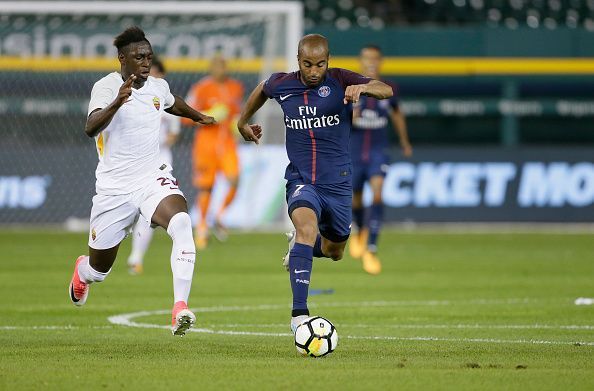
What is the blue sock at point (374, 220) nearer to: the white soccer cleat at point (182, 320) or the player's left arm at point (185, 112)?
the player's left arm at point (185, 112)

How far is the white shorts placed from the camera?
909 centimetres

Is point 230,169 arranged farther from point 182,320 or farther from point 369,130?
point 182,320

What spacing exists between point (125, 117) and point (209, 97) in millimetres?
10409

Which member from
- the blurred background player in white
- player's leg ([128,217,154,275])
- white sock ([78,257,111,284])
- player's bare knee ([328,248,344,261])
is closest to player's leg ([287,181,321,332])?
player's bare knee ([328,248,344,261])

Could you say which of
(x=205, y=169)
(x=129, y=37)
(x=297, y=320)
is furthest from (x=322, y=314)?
(x=205, y=169)

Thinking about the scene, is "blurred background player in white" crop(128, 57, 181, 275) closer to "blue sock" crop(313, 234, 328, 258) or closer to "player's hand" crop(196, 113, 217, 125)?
"blue sock" crop(313, 234, 328, 258)

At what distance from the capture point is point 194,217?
23500 mm

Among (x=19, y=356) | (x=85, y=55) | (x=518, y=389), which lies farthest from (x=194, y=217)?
(x=518, y=389)

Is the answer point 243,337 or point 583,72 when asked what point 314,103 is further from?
point 583,72

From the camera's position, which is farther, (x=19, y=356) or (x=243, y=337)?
(x=243, y=337)

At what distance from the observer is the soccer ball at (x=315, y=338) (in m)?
7.96

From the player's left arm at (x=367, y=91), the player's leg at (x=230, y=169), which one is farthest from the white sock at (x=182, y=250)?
the player's leg at (x=230, y=169)

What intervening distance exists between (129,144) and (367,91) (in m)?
1.79

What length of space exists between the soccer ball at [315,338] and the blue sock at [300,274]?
0.94ft
